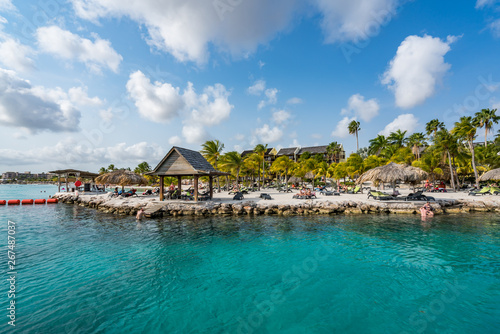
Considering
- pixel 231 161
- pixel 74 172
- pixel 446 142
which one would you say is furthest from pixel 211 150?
pixel 446 142

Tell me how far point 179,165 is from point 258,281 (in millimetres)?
16913

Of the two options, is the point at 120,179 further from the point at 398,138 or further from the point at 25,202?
the point at 398,138

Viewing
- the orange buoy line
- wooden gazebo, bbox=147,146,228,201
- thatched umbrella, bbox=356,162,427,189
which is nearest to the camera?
wooden gazebo, bbox=147,146,228,201

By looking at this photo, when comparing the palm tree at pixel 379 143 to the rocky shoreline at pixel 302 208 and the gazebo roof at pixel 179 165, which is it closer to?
the rocky shoreline at pixel 302 208

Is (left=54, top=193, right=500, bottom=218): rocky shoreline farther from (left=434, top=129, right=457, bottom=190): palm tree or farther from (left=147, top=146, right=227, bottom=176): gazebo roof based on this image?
(left=434, top=129, right=457, bottom=190): palm tree

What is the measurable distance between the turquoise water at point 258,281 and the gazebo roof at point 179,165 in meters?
A: 8.28

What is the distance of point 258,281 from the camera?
7.89 meters

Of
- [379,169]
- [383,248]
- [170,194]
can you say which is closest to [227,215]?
[170,194]

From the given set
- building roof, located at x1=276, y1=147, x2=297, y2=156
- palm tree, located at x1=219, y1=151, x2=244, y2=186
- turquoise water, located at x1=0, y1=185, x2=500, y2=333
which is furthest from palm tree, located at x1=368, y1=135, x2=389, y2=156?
turquoise water, located at x1=0, y1=185, x2=500, y2=333

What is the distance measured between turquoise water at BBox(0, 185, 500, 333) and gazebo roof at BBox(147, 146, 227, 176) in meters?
8.28

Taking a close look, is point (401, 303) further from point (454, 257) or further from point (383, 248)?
point (454, 257)

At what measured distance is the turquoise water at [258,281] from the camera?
5703 mm

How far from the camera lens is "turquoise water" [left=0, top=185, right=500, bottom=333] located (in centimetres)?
570

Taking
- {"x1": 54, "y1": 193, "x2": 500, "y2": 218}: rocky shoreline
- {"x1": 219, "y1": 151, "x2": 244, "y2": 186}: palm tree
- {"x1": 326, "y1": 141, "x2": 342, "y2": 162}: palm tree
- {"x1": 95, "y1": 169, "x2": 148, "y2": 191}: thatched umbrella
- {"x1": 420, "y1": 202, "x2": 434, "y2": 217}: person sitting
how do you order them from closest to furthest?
1. {"x1": 420, "y1": 202, "x2": 434, "y2": 217}: person sitting
2. {"x1": 54, "y1": 193, "x2": 500, "y2": 218}: rocky shoreline
3. {"x1": 95, "y1": 169, "x2": 148, "y2": 191}: thatched umbrella
4. {"x1": 219, "y1": 151, "x2": 244, "y2": 186}: palm tree
5. {"x1": 326, "y1": 141, "x2": 342, "y2": 162}: palm tree
